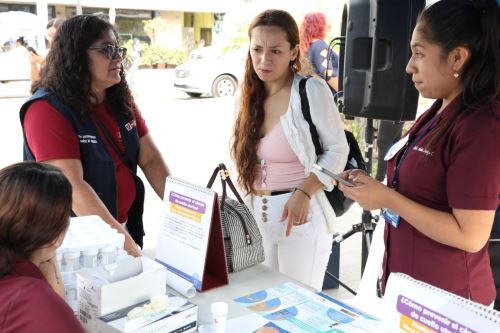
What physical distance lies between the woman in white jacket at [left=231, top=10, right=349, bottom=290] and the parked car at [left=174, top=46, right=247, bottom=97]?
8494 millimetres

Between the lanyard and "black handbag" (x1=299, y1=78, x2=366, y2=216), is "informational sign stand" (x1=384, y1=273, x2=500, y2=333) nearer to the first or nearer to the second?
the lanyard

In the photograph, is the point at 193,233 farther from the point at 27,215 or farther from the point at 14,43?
the point at 14,43

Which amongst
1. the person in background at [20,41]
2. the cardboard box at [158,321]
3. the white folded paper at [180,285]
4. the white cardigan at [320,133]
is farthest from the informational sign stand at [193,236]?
the person in background at [20,41]

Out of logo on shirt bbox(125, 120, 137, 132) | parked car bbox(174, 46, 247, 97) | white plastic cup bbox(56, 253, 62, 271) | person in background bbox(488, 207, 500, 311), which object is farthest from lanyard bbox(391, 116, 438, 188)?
parked car bbox(174, 46, 247, 97)

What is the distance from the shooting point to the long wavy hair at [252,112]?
2.01m

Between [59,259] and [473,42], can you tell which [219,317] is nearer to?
[59,259]

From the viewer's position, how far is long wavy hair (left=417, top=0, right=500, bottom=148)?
4.34ft

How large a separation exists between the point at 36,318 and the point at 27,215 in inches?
8.1

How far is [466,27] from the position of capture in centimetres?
133

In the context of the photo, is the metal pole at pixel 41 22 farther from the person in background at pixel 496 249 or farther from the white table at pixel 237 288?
the person in background at pixel 496 249

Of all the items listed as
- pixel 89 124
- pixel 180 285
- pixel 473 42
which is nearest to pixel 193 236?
pixel 180 285

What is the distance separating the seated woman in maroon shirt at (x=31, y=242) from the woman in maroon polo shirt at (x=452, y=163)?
0.81 meters

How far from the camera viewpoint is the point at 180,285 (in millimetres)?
1526

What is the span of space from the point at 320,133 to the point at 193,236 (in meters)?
0.70
